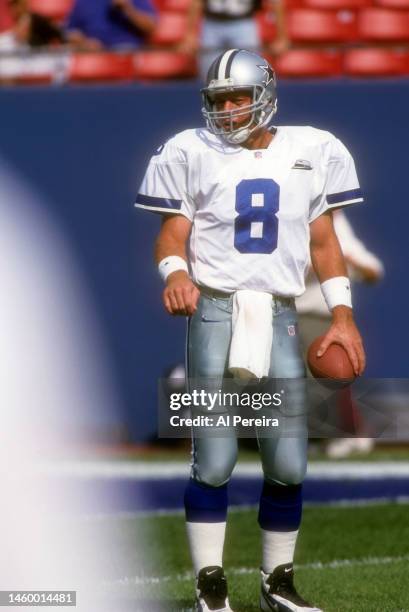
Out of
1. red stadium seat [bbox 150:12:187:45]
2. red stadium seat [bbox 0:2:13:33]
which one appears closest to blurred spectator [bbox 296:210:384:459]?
red stadium seat [bbox 150:12:187:45]

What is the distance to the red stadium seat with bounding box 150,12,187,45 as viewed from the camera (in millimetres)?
8023

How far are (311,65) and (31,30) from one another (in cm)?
164

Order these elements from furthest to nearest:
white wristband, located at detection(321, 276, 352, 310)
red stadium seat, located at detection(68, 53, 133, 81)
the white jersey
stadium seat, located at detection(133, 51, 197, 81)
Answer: red stadium seat, located at detection(68, 53, 133, 81)
stadium seat, located at detection(133, 51, 197, 81)
white wristband, located at detection(321, 276, 352, 310)
the white jersey

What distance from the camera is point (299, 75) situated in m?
7.14

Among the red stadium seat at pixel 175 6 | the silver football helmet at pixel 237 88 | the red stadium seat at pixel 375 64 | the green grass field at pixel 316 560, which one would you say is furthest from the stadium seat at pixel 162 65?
the silver football helmet at pixel 237 88

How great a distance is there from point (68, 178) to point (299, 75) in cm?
139

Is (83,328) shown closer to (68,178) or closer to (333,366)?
(68,178)

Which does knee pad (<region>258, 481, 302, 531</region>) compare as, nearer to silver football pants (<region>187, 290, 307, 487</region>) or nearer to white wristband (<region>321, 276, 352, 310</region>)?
silver football pants (<region>187, 290, 307, 487</region>)

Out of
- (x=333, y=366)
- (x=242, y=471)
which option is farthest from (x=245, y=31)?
(x=333, y=366)

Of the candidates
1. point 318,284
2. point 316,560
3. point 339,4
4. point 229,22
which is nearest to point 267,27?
point 339,4

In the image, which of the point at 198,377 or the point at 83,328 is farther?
the point at 83,328

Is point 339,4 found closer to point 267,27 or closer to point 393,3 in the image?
point 393,3

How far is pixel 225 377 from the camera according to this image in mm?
3383

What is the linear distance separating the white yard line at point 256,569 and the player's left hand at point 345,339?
1.10m
